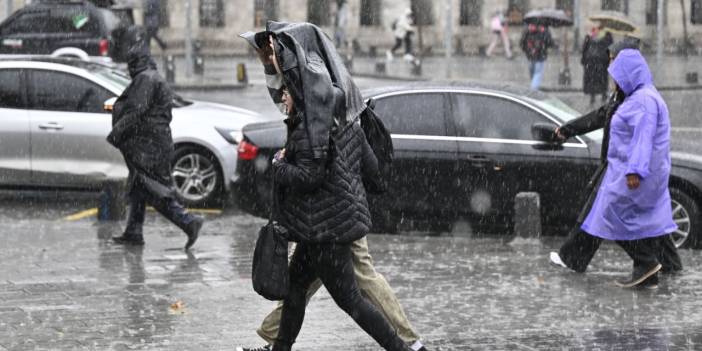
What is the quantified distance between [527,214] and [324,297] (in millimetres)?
2823

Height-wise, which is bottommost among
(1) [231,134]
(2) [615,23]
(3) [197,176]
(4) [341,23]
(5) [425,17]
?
(3) [197,176]

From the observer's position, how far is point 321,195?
697 centimetres

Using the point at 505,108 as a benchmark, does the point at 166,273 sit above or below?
below

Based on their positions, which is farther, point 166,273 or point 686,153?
point 686,153

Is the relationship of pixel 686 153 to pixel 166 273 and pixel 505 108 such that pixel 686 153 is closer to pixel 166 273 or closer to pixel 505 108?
pixel 505 108

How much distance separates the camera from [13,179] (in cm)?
1455

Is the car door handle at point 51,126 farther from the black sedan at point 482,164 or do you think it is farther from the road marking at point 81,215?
the black sedan at point 482,164

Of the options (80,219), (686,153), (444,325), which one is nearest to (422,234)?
(686,153)

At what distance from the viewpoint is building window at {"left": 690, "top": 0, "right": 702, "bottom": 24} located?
57.7 meters

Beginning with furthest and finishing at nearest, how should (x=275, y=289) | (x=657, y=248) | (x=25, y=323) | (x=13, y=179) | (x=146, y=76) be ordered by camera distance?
1. (x=13, y=179)
2. (x=146, y=76)
3. (x=657, y=248)
4. (x=25, y=323)
5. (x=275, y=289)

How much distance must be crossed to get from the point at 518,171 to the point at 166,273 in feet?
10.9

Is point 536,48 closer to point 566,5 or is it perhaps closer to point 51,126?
point 51,126

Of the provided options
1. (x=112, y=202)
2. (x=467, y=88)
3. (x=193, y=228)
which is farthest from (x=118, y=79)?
(x=467, y=88)

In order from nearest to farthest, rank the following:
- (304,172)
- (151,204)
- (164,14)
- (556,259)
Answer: (304,172)
(556,259)
(151,204)
(164,14)
